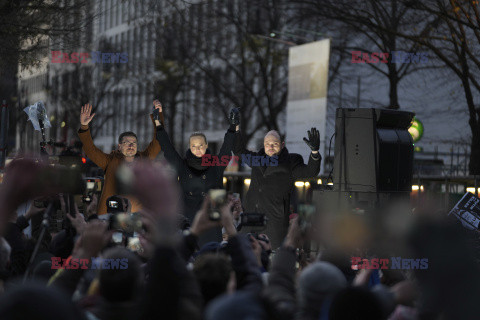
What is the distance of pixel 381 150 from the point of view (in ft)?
32.0

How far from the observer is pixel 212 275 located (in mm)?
3992

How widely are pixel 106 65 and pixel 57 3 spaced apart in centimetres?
2492

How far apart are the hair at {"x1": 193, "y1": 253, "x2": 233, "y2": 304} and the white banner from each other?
1439 cm

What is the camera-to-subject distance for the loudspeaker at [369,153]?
382 inches

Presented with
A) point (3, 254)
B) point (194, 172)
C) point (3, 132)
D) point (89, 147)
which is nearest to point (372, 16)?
point (3, 132)

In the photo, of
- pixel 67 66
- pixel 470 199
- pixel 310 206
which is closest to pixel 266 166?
pixel 470 199

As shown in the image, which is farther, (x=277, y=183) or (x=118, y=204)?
(x=277, y=183)

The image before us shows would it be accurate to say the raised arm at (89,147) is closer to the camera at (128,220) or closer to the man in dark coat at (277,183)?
the man in dark coat at (277,183)

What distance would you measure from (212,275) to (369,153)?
19.9ft

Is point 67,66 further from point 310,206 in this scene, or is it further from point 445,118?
point 310,206

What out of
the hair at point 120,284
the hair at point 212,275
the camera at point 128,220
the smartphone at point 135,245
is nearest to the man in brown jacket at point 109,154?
the smartphone at point 135,245

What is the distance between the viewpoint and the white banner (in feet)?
61.9

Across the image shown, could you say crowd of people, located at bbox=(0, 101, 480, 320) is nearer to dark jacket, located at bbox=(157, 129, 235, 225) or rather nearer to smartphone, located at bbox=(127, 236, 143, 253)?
smartphone, located at bbox=(127, 236, 143, 253)

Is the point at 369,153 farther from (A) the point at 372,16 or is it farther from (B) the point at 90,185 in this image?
(A) the point at 372,16
